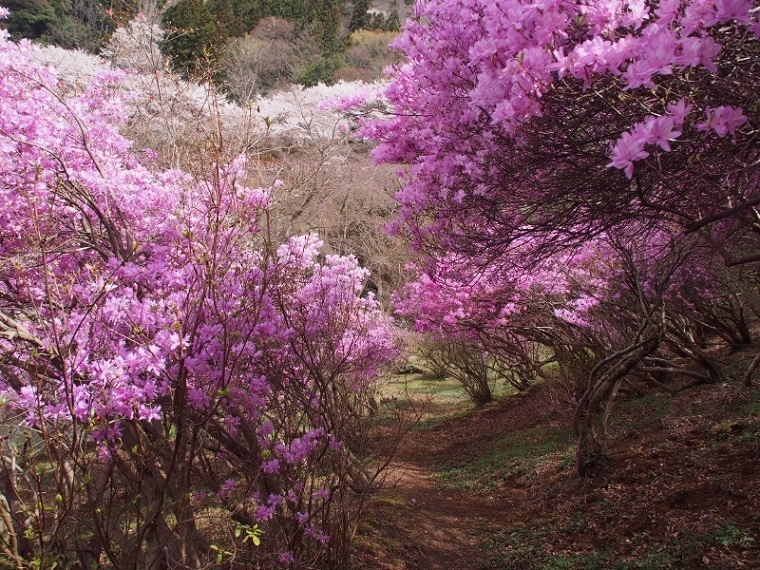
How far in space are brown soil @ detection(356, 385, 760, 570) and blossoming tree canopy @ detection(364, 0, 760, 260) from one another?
255cm

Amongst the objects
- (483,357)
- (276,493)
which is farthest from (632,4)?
(483,357)

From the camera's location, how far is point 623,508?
5348 mm

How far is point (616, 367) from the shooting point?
5812mm

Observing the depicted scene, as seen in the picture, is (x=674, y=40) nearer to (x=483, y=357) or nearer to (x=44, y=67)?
(x=44, y=67)

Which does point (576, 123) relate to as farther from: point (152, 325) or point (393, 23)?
point (393, 23)

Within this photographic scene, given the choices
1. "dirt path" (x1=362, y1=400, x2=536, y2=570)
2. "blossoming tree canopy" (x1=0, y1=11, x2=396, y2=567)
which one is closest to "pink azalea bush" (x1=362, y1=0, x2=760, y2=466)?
"blossoming tree canopy" (x1=0, y1=11, x2=396, y2=567)

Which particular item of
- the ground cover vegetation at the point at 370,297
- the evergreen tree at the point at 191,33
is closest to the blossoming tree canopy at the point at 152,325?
the ground cover vegetation at the point at 370,297

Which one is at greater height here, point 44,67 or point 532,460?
point 44,67

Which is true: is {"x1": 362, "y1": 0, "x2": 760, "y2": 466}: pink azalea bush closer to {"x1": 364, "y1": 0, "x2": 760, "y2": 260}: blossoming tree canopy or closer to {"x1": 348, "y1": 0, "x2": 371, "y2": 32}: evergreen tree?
{"x1": 364, "y1": 0, "x2": 760, "y2": 260}: blossoming tree canopy

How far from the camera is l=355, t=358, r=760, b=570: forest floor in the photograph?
4504 mm

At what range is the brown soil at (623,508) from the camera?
4.46m

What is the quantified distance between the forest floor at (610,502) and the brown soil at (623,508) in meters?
0.01

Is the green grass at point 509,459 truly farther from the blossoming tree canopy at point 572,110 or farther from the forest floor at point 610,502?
the blossoming tree canopy at point 572,110

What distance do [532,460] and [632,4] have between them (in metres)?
7.41
